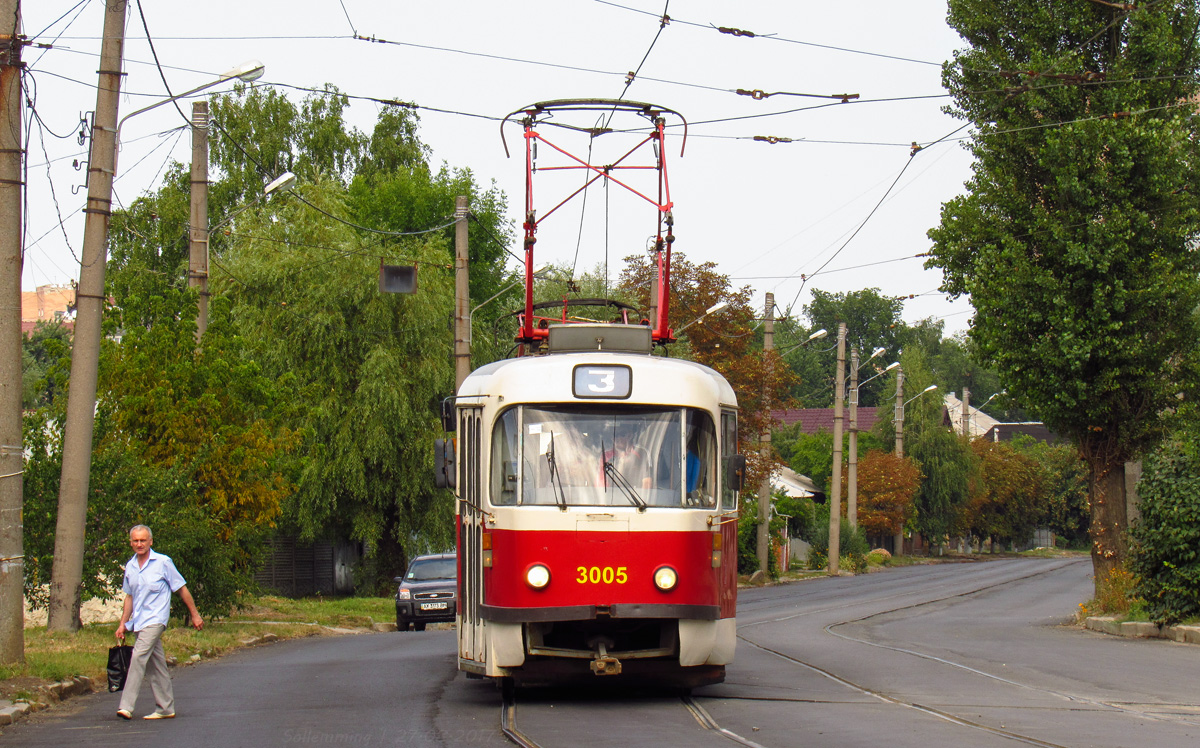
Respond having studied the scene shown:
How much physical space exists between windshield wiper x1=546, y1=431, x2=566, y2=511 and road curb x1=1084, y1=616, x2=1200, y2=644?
11002 mm

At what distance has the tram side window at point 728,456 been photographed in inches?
443

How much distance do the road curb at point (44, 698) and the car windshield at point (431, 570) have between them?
1377 centimetres

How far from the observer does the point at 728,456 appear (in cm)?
1135

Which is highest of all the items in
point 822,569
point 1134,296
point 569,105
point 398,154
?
point 398,154

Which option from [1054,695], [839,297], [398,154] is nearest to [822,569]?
[398,154]

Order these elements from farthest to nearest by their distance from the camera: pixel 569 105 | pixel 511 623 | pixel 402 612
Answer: pixel 402 612 < pixel 569 105 < pixel 511 623

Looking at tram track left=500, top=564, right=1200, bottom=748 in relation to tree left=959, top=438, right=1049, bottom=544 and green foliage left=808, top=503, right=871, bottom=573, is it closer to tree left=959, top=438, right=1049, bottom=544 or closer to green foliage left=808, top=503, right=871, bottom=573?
green foliage left=808, top=503, right=871, bottom=573

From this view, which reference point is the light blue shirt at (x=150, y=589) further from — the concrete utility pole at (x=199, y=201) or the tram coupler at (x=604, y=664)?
the concrete utility pole at (x=199, y=201)

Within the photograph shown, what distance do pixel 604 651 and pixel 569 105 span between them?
264 inches

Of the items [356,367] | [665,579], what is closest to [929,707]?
[665,579]

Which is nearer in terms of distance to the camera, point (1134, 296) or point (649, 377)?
point (649, 377)

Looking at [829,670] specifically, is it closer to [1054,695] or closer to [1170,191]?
[1054,695]

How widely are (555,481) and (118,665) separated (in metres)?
3.85

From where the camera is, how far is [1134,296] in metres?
20.5
